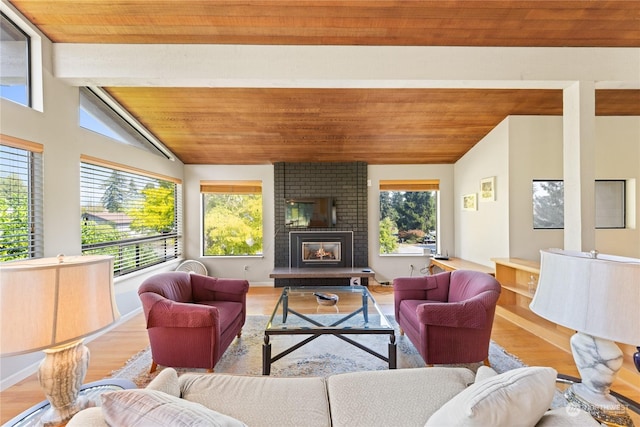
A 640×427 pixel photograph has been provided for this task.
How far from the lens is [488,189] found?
4137 mm

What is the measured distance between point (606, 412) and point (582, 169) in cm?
236

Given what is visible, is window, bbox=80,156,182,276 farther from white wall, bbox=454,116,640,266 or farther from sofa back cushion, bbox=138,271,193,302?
white wall, bbox=454,116,640,266

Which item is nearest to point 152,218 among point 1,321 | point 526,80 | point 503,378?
point 1,321

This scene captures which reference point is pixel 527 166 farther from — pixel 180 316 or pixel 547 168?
pixel 180 316

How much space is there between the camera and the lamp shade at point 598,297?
1.06 m

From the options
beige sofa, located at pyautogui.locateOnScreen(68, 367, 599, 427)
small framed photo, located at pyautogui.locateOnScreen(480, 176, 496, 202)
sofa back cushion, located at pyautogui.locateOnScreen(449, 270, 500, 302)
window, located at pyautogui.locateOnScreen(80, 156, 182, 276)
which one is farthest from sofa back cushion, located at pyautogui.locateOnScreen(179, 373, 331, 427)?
small framed photo, located at pyautogui.locateOnScreen(480, 176, 496, 202)

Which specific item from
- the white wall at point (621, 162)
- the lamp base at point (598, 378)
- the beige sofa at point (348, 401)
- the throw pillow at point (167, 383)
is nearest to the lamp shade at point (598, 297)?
the lamp base at point (598, 378)

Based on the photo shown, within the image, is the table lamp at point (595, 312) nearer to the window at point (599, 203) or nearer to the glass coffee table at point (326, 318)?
the glass coffee table at point (326, 318)

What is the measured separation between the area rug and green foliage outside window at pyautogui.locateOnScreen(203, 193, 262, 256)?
2.51 meters

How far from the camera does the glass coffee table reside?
2.18 metres

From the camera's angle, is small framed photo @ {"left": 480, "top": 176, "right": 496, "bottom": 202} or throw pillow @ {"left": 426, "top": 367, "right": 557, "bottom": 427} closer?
throw pillow @ {"left": 426, "top": 367, "right": 557, "bottom": 427}

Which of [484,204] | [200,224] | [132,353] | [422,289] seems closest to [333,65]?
[422,289]

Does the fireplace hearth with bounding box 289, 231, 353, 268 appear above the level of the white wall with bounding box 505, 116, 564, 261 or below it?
below

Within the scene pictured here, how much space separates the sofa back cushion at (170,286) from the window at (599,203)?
4.38 m
